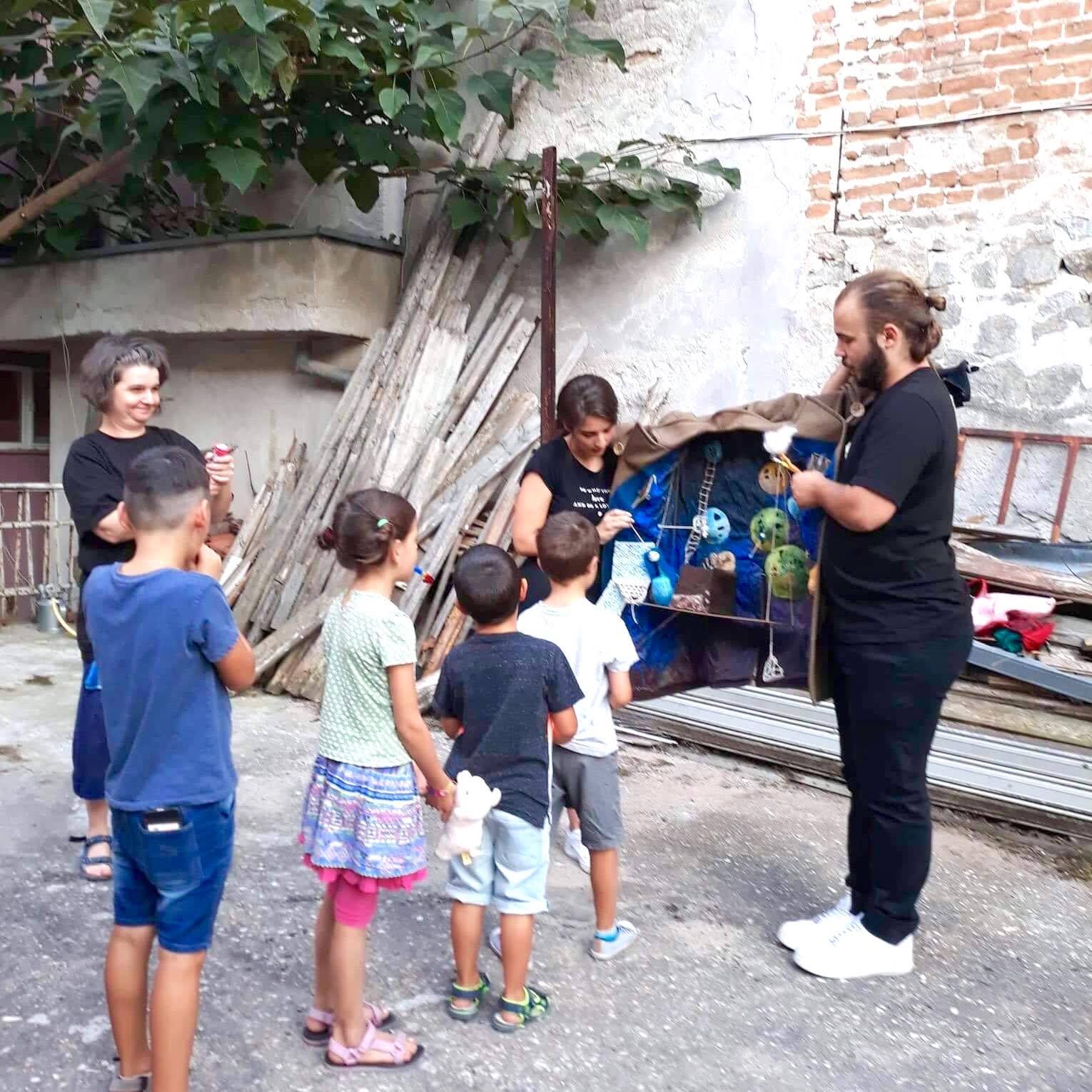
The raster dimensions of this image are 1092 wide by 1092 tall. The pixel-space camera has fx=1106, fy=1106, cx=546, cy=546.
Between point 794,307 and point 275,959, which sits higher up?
point 794,307

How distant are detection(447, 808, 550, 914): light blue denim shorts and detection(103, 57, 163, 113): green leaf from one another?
136 inches

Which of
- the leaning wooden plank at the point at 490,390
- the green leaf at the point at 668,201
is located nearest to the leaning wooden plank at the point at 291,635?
the leaning wooden plank at the point at 490,390

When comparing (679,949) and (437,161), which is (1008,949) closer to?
(679,949)

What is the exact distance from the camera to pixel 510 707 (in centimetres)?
248

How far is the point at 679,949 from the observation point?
9.78 ft

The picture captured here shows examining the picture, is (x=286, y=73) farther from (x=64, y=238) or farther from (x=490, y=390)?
(x=64, y=238)

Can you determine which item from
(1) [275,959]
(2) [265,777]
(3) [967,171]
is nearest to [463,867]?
(1) [275,959]

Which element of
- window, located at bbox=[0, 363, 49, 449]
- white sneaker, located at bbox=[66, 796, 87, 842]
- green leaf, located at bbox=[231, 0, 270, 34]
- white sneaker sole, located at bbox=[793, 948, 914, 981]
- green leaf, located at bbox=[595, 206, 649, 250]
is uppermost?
green leaf, located at bbox=[231, 0, 270, 34]

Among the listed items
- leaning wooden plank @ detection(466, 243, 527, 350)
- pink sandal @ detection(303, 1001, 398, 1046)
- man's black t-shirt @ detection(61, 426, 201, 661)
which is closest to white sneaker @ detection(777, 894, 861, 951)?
pink sandal @ detection(303, 1001, 398, 1046)

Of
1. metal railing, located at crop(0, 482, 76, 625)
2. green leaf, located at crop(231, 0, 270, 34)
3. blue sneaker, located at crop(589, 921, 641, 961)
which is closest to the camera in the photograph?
blue sneaker, located at crop(589, 921, 641, 961)

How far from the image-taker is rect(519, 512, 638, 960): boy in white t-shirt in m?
2.80

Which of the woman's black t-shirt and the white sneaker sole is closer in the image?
the white sneaker sole

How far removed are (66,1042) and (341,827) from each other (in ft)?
2.66

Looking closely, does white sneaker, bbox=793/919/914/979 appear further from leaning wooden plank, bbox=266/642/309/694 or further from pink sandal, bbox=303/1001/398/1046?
leaning wooden plank, bbox=266/642/309/694
